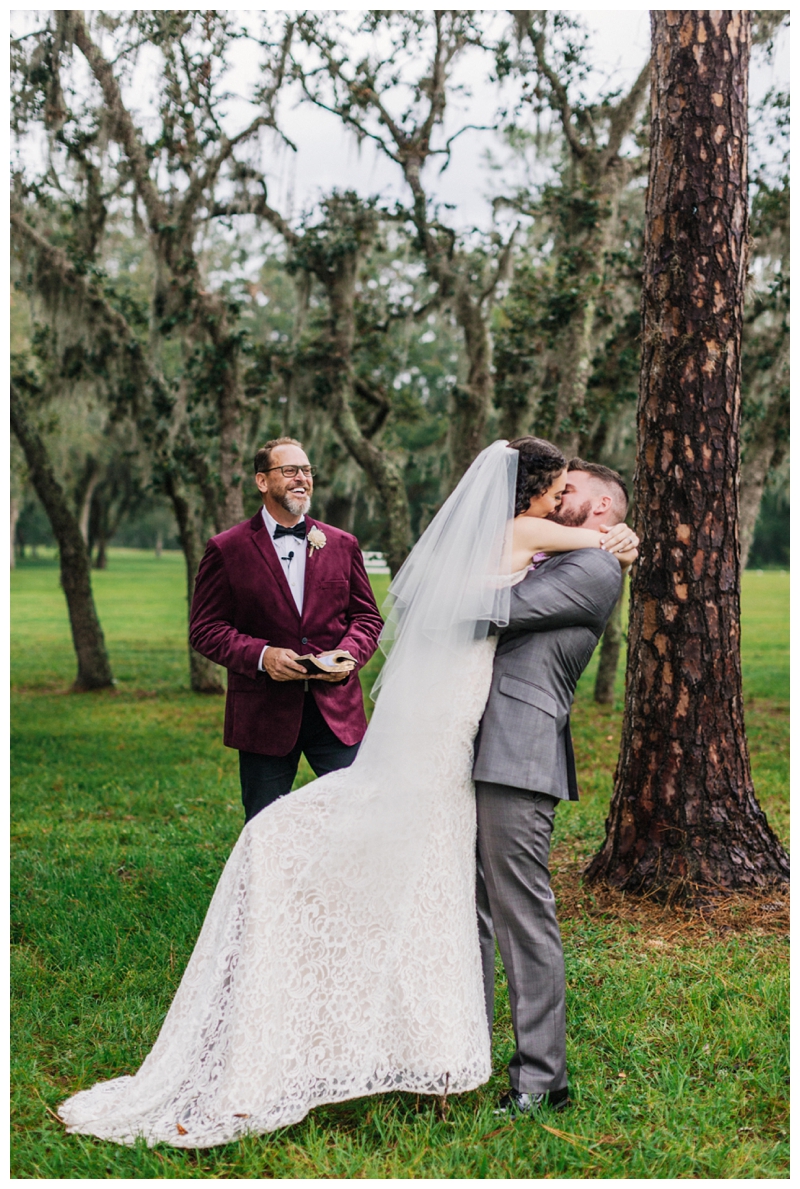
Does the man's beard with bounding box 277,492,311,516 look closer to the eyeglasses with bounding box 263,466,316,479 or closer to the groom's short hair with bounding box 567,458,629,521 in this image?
the eyeglasses with bounding box 263,466,316,479

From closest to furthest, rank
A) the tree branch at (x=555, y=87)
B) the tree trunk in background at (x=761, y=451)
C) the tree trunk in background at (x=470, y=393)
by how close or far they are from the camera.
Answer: the tree branch at (x=555, y=87)
the tree trunk in background at (x=761, y=451)
the tree trunk in background at (x=470, y=393)

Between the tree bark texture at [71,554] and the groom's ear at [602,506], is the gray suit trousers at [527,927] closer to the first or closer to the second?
the groom's ear at [602,506]

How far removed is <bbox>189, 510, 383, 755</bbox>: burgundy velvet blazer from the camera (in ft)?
13.5

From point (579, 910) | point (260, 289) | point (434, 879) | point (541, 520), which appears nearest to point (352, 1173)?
point (434, 879)

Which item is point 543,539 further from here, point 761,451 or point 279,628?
point 761,451

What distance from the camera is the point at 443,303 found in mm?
11828

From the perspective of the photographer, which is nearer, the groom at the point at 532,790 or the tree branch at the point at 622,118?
the groom at the point at 532,790

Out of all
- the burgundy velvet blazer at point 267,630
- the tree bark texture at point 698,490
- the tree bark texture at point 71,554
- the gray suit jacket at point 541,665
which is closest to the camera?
the gray suit jacket at point 541,665

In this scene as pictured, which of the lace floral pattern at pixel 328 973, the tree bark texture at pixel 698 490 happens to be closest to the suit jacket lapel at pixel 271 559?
the lace floral pattern at pixel 328 973

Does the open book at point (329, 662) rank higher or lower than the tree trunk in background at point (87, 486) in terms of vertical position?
lower

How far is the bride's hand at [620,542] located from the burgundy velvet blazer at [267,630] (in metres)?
1.24

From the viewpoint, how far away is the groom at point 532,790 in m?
3.08

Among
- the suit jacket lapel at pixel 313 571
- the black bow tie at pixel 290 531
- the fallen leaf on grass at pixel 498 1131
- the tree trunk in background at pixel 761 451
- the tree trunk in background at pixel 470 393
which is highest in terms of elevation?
the tree trunk in background at pixel 470 393

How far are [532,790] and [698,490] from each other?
2.30 meters
